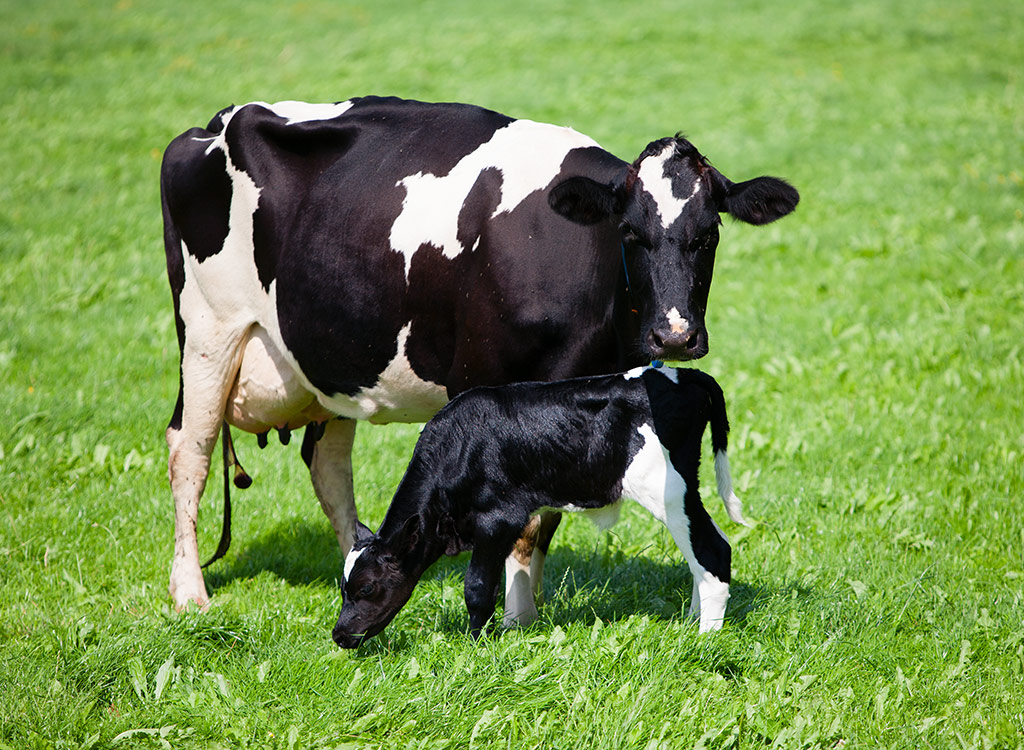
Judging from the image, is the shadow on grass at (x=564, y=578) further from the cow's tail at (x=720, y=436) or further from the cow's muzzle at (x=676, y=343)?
the cow's muzzle at (x=676, y=343)

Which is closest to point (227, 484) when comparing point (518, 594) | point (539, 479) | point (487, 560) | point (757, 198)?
point (518, 594)

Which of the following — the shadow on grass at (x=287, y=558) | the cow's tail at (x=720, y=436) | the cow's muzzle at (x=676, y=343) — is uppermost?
the cow's muzzle at (x=676, y=343)

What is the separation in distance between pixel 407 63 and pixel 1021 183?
35.4 ft

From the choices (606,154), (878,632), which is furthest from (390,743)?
(606,154)

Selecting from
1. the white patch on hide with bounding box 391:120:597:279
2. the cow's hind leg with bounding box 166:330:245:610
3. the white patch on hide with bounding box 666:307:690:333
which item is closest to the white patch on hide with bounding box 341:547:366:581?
the white patch on hide with bounding box 391:120:597:279

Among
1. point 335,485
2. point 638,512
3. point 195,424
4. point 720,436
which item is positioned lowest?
point 638,512

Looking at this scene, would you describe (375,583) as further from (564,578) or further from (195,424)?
(195,424)

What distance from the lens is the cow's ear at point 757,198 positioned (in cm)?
482

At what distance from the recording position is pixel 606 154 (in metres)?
5.32

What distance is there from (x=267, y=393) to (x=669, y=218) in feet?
9.31

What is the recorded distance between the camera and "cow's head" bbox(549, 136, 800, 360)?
445 centimetres

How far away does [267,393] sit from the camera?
633cm

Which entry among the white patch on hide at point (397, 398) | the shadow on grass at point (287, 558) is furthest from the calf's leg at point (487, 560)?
the shadow on grass at point (287, 558)

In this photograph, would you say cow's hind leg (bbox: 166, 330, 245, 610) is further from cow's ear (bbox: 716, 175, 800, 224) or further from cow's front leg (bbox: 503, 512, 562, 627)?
cow's ear (bbox: 716, 175, 800, 224)
